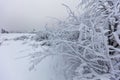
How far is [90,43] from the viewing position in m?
3.85

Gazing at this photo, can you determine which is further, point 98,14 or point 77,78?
point 98,14

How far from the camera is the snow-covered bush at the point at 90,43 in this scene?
362cm

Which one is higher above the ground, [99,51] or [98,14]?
[98,14]

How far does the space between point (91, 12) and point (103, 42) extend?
4.85ft

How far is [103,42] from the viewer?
3465mm

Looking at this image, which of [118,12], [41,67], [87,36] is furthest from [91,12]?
[41,67]

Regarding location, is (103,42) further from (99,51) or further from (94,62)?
(94,62)

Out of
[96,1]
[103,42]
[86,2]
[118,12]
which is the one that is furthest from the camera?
[86,2]

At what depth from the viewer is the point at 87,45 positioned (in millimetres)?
3850

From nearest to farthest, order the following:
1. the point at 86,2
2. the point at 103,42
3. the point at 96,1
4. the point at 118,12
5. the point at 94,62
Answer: the point at 103,42
the point at 94,62
the point at 118,12
the point at 96,1
the point at 86,2

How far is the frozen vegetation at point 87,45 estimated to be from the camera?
3631 millimetres

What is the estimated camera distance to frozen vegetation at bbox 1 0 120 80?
3.63m

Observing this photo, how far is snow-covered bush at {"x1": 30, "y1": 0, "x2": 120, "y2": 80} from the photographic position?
3623mm

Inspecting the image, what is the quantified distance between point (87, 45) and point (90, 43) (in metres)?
0.06
